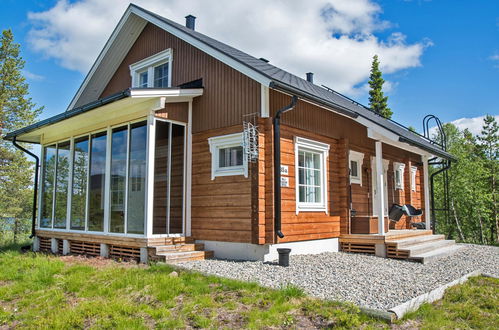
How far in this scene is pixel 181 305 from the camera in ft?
15.0

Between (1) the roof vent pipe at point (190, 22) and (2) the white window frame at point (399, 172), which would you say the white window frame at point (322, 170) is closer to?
(2) the white window frame at point (399, 172)

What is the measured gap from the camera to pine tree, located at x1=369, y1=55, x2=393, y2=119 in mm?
29234

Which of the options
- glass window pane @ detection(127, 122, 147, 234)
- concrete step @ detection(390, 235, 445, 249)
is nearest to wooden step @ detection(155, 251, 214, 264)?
glass window pane @ detection(127, 122, 147, 234)

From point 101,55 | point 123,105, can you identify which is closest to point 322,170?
point 123,105

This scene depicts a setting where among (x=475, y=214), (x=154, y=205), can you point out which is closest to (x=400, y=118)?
(x=475, y=214)

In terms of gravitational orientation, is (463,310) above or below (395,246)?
below

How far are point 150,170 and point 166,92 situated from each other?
4.95 feet

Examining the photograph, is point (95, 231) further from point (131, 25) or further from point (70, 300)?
point (131, 25)

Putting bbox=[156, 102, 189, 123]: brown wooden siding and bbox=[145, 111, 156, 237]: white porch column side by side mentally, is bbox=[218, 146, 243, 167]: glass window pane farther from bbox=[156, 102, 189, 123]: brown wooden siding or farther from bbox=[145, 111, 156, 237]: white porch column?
bbox=[145, 111, 156, 237]: white porch column

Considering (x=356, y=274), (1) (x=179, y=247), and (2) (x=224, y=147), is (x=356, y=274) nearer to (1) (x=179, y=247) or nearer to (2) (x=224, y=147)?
(1) (x=179, y=247)

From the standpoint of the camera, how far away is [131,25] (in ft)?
33.6

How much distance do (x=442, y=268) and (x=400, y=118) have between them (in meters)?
27.0

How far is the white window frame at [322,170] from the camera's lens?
7.96 meters

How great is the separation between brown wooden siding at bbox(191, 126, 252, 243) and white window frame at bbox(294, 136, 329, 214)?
3.96ft
